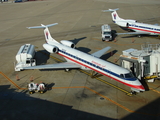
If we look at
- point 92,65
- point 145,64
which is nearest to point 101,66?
point 92,65

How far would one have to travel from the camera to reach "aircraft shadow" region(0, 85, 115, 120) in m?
19.0

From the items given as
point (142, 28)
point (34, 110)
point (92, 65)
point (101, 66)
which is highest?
point (142, 28)

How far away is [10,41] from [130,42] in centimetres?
2563

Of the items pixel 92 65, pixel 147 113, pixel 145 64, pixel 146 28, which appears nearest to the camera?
pixel 147 113

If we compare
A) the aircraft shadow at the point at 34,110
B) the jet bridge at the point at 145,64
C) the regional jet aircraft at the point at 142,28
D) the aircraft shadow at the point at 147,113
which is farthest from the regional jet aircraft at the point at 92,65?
the regional jet aircraft at the point at 142,28

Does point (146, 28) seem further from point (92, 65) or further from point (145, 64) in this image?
point (92, 65)

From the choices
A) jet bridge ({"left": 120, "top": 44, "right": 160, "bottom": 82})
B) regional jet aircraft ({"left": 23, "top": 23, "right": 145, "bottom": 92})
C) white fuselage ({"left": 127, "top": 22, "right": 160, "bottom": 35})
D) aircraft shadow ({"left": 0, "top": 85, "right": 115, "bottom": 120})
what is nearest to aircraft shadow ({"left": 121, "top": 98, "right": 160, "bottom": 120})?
regional jet aircraft ({"left": 23, "top": 23, "right": 145, "bottom": 92})

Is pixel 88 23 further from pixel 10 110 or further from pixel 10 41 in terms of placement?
pixel 10 110

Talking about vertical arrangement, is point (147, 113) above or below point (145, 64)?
below

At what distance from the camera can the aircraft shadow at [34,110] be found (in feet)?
62.5

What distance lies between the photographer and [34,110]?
20.2 m

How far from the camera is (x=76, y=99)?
21812 mm

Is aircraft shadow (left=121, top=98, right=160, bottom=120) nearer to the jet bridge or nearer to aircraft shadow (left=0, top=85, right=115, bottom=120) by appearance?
aircraft shadow (left=0, top=85, right=115, bottom=120)

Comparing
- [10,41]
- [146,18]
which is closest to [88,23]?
[146,18]
